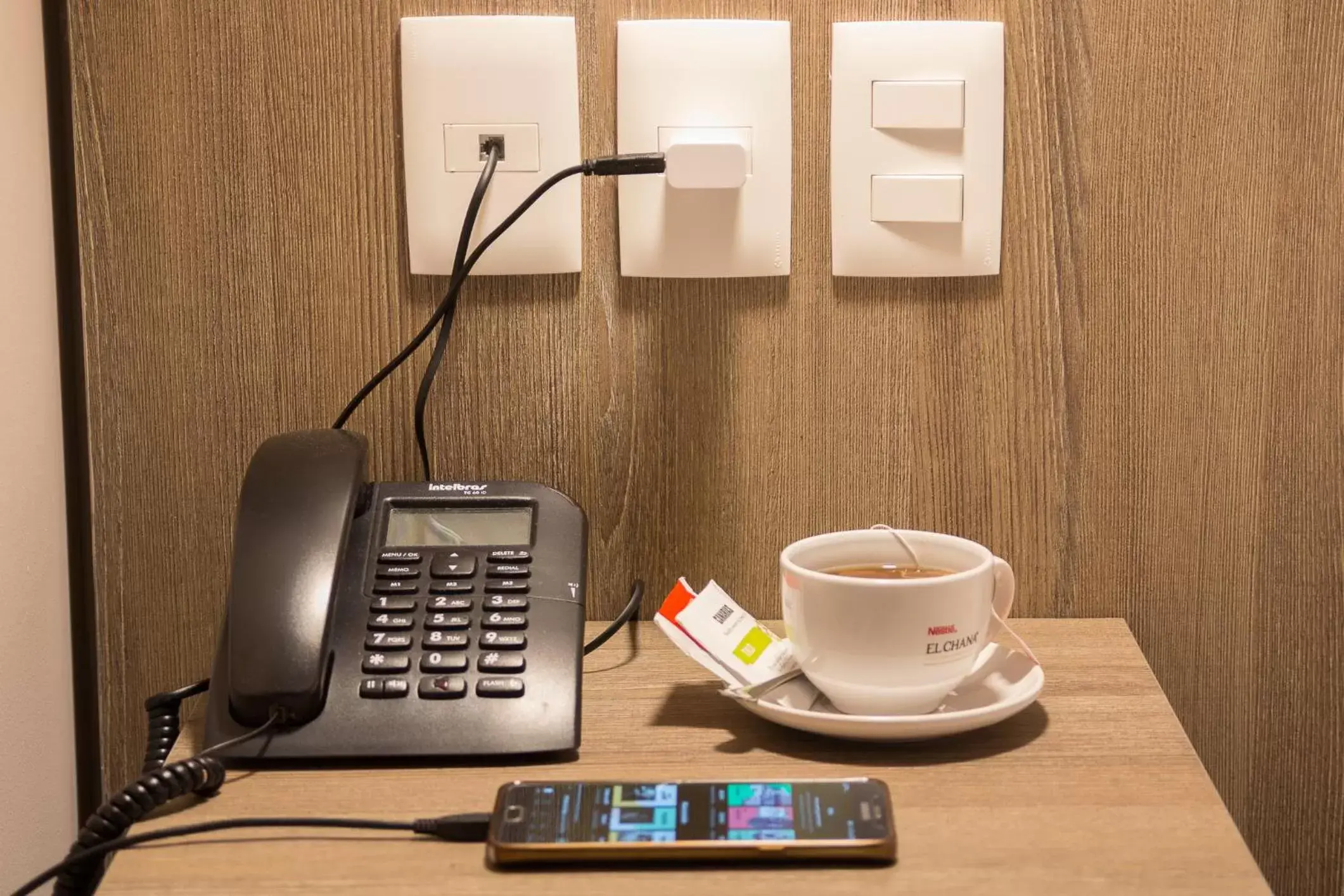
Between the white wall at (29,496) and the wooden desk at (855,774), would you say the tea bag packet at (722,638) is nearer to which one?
the wooden desk at (855,774)

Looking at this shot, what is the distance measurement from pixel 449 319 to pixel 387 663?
24cm

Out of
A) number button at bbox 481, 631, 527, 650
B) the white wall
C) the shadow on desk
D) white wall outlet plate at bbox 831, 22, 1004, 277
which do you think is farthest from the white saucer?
the white wall

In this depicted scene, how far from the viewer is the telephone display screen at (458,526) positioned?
67 centimetres

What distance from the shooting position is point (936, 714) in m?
0.59

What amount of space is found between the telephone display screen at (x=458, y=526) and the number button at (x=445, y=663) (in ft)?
0.27

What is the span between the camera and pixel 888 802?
50cm

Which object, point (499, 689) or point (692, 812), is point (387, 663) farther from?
point (692, 812)

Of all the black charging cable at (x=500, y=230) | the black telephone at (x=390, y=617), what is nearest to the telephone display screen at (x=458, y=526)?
the black telephone at (x=390, y=617)

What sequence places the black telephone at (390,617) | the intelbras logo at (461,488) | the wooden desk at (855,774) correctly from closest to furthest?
the wooden desk at (855,774) < the black telephone at (390,617) < the intelbras logo at (461,488)

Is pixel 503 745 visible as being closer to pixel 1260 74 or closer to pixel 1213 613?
pixel 1213 613

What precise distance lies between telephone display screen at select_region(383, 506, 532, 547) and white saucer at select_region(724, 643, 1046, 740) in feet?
0.52

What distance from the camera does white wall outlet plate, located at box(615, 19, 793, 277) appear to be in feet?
2.37

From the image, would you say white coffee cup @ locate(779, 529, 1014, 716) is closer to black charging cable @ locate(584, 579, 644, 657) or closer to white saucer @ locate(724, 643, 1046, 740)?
white saucer @ locate(724, 643, 1046, 740)

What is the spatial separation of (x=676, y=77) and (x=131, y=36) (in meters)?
0.33
